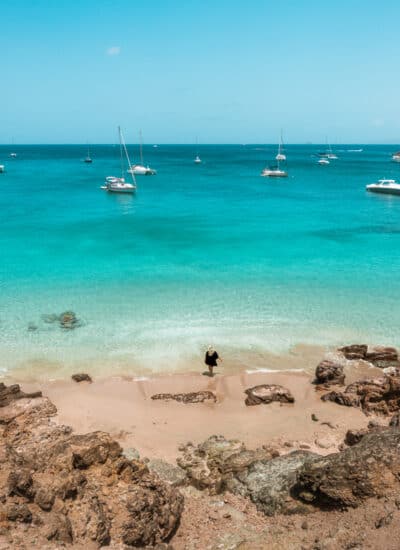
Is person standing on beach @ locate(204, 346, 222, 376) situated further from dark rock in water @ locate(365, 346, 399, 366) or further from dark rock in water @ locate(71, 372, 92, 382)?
dark rock in water @ locate(365, 346, 399, 366)

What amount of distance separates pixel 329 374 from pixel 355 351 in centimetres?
306

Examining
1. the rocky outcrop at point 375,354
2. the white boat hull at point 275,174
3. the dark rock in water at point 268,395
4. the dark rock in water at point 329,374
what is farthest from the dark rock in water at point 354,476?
the white boat hull at point 275,174

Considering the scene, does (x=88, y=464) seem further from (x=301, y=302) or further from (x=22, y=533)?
(x=301, y=302)

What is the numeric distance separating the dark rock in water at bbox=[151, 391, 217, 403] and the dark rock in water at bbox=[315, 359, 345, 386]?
428 cm

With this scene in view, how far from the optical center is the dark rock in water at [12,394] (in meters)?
16.9

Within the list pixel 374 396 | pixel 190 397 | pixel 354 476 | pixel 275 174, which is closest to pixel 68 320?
pixel 190 397

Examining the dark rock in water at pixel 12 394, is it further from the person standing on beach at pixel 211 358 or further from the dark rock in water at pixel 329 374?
the dark rock in water at pixel 329 374

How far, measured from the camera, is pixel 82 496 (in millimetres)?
10266

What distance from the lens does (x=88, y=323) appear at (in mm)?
24891

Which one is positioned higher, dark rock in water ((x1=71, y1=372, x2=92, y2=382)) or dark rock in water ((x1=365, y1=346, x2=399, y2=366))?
dark rock in water ((x1=365, y1=346, x2=399, y2=366))

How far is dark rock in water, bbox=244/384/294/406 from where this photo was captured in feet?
56.6

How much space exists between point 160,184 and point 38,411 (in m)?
80.9

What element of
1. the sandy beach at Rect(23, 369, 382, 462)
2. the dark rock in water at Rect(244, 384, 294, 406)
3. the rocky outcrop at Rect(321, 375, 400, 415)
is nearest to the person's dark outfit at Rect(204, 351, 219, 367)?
the sandy beach at Rect(23, 369, 382, 462)

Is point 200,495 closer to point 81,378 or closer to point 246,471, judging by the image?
point 246,471
